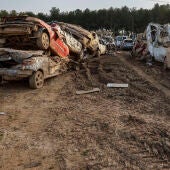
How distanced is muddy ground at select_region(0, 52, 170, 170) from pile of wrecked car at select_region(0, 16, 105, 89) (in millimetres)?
621

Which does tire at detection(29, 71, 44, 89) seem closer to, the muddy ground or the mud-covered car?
the mud-covered car

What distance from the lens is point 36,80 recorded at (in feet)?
→ 46.4

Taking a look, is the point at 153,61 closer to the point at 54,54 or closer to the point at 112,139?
the point at 54,54

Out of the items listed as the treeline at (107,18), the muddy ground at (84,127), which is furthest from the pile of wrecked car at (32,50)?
the treeline at (107,18)

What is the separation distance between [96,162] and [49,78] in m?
9.65

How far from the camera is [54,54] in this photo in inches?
668

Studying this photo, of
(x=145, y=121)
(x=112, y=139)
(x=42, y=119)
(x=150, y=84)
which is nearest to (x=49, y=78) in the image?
(x=150, y=84)

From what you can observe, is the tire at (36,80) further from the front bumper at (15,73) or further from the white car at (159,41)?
the white car at (159,41)

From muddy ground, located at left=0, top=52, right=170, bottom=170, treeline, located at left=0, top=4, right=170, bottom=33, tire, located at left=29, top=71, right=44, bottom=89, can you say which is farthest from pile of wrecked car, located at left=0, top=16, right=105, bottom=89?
treeline, located at left=0, top=4, right=170, bottom=33

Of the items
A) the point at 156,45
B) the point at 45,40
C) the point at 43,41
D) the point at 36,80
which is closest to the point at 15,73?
the point at 36,80

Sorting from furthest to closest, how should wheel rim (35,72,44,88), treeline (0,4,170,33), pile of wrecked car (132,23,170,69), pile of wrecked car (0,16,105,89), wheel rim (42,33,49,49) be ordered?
treeline (0,4,170,33), pile of wrecked car (132,23,170,69), wheel rim (42,33,49,49), wheel rim (35,72,44,88), pile of wrecked car (0,16,105,89)

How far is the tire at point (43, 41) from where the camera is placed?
15452mm

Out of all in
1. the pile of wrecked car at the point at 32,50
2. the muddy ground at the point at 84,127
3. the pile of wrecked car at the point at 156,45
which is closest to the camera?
the muddy ground at the point at 84,127

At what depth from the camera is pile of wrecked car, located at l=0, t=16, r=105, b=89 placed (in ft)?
45.7
